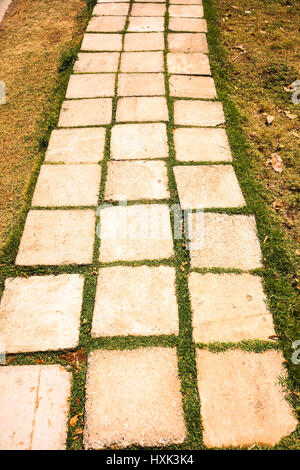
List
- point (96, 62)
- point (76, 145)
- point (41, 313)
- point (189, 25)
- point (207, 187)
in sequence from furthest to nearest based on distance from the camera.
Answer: point (189, 25)
point (96, 62)
point (76, 145)
point (207, 187)
point (41, 313)

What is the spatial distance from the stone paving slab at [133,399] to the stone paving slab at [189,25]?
3975mm

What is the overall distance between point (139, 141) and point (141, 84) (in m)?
0.91

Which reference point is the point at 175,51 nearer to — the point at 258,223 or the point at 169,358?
the point at 258,223

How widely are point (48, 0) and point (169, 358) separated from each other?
530 cm

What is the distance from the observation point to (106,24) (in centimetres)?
416

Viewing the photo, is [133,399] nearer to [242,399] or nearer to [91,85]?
[242,399]

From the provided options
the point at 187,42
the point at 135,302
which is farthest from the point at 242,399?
the point at 187,42

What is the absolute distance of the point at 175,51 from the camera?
3.74 metres

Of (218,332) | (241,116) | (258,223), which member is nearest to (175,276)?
Answer: (218,332)

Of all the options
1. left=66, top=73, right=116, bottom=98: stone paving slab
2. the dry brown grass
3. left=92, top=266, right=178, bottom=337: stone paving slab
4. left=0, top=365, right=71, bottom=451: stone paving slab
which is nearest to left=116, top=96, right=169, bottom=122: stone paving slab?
left=66, top=73, right=116, bottom=98: stone paving slab

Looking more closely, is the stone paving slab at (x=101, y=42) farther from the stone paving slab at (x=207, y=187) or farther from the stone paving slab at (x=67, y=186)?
the stone paving slab at (x=207, y=187)

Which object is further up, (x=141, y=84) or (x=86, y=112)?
(x=141, y=84)

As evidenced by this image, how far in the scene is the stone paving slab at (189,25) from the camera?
4.06 m
